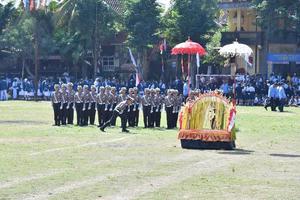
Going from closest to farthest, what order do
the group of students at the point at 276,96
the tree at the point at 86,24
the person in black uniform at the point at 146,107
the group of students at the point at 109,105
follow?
the group of students at the point at 109,105 → the person in black uniform at the point at 146,107 → the group of students at the point at 276,96 → the tree at the point at 86,24

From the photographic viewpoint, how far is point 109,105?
112 feet

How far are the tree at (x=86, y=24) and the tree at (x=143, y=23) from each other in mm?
2536

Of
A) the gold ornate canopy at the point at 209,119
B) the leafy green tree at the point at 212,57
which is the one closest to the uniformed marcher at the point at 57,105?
the gold ornate canopy at the point at 209,119

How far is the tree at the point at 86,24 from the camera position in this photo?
70.6 meters

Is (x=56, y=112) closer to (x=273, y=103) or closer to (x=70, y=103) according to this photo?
(x=70, y=103)

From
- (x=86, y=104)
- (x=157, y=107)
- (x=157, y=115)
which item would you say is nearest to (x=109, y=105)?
(x=86, y=104)

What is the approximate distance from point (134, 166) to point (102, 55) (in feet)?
191

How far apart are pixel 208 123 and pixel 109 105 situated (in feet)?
30.7

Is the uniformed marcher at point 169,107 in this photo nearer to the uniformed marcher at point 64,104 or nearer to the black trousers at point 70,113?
the black trousers at point 70,113

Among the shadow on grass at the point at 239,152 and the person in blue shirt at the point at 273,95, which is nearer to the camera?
the shadow on grass at the point at 239,152

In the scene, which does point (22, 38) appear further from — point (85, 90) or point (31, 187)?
point (31, 187)

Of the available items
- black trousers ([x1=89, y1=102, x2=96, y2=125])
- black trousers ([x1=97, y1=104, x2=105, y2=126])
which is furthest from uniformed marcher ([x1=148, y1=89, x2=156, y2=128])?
black trousers ([x1=89, y1=102, x2=96, y2=125])

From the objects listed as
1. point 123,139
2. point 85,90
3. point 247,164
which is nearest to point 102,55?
point 85,90

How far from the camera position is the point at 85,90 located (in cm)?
3553
